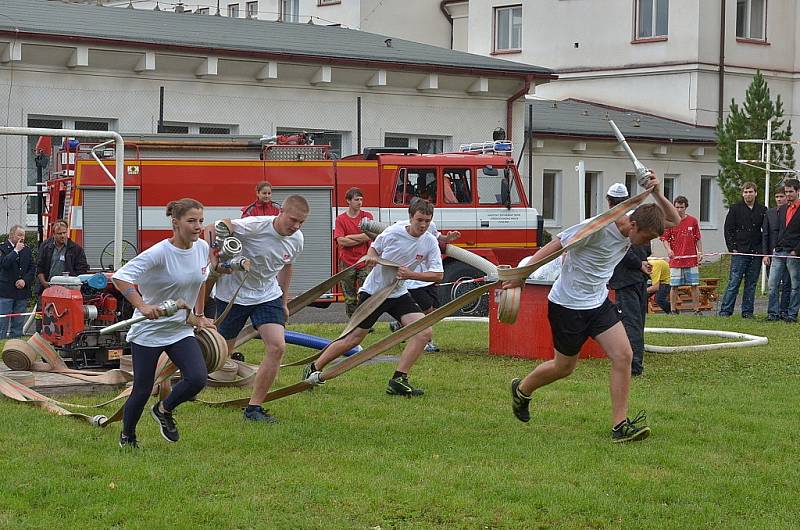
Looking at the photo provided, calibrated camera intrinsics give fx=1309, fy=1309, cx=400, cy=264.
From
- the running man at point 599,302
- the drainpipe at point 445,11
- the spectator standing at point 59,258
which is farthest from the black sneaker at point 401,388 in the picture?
the drainpipe at point 445,11

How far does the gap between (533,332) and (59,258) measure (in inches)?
233

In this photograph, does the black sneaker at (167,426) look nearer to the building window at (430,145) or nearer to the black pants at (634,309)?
the black pants at (634,309)

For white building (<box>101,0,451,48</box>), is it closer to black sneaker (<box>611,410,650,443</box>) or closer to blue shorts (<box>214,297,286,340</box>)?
blue shorts (<box>214,297,286,340</box>)

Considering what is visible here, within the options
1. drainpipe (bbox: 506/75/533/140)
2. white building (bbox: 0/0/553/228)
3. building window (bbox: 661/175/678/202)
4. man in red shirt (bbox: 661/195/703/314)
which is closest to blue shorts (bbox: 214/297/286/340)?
man in red shirt (bbox: 661/195/703/314)

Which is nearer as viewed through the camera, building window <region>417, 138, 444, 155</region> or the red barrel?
the red barrel

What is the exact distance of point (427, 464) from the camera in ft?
28.2

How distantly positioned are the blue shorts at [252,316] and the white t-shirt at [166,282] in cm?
141

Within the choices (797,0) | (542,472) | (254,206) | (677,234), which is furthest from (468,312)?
(797,0)

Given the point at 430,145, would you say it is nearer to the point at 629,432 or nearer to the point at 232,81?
the point at 232,81

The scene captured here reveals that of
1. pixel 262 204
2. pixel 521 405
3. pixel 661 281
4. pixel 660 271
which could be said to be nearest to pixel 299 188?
pixel 262 204

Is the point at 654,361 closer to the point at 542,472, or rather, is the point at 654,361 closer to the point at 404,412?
the point at 404,412

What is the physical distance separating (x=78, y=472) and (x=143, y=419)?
→ 2.03m

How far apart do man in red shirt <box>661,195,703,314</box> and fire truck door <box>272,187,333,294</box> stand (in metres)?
5.35

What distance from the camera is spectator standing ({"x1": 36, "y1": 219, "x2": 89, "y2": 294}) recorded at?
15961mm
